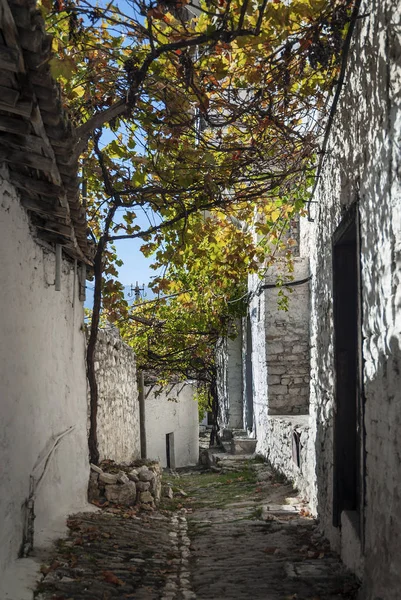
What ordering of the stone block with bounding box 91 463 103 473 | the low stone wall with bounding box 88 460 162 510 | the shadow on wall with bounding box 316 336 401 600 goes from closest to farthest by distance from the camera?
the shadow on wall with bounding box 316 336 401 600
the low stone wall with bounding box 88 460 162 510
the stone block with bounding box 91 463 103 473

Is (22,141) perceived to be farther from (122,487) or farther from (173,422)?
(173,422)

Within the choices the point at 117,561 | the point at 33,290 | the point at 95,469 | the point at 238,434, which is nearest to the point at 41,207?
the point at 33,290

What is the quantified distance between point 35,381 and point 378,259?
274cm

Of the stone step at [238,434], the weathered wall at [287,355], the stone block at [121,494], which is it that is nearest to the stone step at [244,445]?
the stone step at [238,434]

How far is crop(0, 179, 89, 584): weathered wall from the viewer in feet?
13.8

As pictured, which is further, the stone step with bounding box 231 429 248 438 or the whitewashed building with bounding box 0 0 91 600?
the stone step with bounding box 231 429 248 438

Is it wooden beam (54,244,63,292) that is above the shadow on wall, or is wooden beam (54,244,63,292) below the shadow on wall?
above

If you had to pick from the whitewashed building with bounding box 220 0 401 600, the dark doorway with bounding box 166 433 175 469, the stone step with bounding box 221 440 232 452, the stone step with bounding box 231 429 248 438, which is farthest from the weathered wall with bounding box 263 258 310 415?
the dark doorway with bounding box 166 433 175 469

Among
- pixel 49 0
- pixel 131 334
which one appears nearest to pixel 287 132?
pixel 49 0

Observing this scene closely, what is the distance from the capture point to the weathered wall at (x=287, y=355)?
11.2 meters

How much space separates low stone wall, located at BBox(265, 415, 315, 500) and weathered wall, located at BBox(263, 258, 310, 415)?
445 millimetres

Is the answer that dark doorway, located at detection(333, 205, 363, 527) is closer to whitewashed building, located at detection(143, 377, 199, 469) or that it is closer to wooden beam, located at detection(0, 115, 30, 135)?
wooden beam, located at detection(0, 115, 30, 135)

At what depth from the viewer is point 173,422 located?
2198 centimetres

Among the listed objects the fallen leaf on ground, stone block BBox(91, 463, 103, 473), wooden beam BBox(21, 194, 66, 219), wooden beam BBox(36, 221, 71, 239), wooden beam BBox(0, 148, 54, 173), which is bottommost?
the fallen leaf on ground
